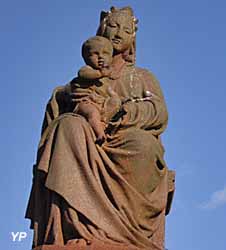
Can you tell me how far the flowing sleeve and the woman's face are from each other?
528 mm

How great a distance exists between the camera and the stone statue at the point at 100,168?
8492 millimetres

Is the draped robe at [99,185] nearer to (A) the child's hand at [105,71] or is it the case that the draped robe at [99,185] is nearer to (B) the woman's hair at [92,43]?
(A) the child's hand at [105,71]

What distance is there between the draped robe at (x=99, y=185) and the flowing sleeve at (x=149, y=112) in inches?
0.5

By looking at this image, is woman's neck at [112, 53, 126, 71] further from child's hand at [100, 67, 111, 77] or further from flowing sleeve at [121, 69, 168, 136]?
child's hand at [100, 67, 111, 77]

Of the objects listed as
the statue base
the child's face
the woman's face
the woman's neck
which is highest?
the woman's face

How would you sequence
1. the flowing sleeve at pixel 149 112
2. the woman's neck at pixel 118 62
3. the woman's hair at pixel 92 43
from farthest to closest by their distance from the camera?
the woman's neck at pixel 118 62 → the woman's hair at pixel 92 43 → the flowing sleeve at pixel 149 112

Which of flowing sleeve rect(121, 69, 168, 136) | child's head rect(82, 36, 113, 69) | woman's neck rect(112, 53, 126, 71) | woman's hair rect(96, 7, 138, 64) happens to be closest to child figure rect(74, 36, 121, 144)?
child's head rect(82, 36, 113, 69)

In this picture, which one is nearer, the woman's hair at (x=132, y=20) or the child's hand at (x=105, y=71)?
the child's hand at (x=105, y=71)

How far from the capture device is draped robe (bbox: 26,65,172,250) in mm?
8492

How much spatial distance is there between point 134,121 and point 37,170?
1.24 metres

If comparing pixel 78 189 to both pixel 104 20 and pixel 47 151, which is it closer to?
pixel 47 151

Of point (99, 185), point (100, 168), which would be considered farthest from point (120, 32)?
point (99, 185)

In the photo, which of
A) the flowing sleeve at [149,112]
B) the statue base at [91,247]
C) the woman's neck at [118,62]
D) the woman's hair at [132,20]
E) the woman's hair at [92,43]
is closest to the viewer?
the statue base at [91,247]

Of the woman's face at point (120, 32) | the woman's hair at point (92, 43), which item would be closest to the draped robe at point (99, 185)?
the woman's hair at point (92, 43)
